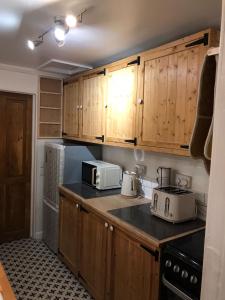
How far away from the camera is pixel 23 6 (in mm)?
1601

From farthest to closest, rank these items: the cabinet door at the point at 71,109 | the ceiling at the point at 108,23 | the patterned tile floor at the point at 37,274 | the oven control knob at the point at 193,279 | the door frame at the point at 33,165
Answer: the door frame at the point at 33,165 < the cabinet door at the point at 71,109 < the patterned tile floor at the point at 37,274 < the ceiling at the point at 108,23 < the oven control knob at the point at 193,279

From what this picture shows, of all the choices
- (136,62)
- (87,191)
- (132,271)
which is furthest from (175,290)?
(136,62)

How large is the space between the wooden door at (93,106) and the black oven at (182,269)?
146cm

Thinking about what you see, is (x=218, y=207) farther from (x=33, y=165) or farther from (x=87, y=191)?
(x=33, y=165)

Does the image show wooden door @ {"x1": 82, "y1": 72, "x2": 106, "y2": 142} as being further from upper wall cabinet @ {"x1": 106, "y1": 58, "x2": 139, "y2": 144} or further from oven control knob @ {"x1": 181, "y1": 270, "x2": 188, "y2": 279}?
oven control knob @ {"x1": 181, "y1": 270, "x2": 188, "y2": 279}

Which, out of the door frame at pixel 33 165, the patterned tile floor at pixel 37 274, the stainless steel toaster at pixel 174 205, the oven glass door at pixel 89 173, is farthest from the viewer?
the door frame at pixel 33 165

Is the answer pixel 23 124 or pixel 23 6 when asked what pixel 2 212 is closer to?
pixel 23 124

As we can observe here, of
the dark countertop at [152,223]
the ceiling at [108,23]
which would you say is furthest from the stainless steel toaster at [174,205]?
the ceiling at [108,23]

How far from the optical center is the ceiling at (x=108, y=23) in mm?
1563

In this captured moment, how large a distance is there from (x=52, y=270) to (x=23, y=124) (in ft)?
6.47

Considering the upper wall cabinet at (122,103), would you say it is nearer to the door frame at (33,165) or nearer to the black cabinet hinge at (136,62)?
the black cabinet hinge at (136,62)

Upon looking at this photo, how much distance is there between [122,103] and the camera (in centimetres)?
248

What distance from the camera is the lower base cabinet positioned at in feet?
5.84

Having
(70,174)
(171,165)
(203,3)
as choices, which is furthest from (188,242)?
(70,174)
